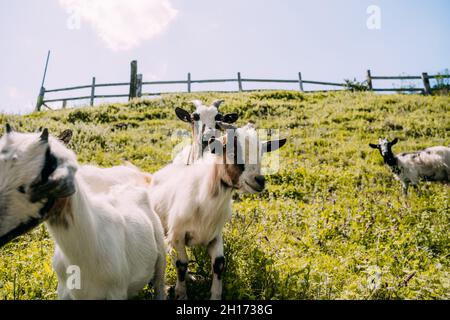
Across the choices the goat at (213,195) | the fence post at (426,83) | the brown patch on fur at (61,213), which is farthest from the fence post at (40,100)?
the fence post at (426,83)

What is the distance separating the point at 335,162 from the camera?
10.6 metres

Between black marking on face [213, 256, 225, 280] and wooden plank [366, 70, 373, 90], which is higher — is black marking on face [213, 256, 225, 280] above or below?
below

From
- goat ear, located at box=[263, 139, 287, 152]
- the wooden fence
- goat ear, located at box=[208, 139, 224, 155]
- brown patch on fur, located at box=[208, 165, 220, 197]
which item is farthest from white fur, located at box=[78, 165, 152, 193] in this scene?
the wooden fence

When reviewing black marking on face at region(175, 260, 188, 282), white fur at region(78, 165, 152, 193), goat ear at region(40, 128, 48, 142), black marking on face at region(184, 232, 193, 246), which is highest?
goat ear at region(40, 128, 48, 142)

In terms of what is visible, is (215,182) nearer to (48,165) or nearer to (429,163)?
(48,165)

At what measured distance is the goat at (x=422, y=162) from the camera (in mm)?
10453

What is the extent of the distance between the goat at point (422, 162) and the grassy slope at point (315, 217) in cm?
40

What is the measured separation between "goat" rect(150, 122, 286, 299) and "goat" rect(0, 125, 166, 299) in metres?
0.65

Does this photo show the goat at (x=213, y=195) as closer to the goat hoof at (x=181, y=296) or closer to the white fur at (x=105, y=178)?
the goat hoof at (x=181, y=296)

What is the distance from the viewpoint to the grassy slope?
12.5ft

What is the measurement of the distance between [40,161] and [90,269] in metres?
0.89

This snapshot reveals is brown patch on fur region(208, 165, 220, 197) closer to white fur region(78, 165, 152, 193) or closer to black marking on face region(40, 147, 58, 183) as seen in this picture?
white fur region(78, 165, 152, 193)
